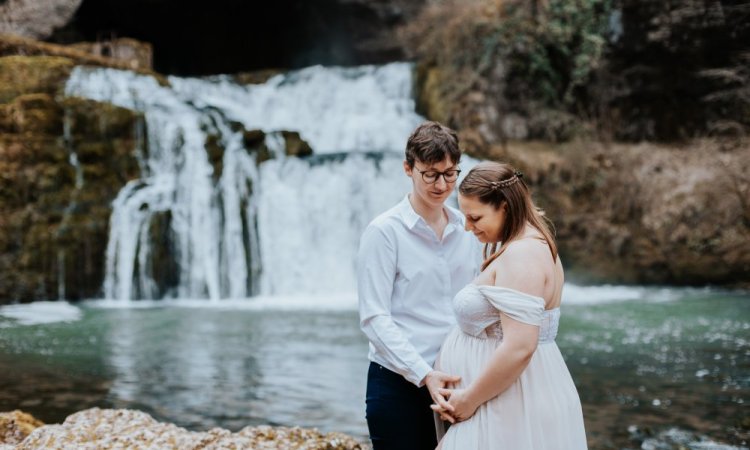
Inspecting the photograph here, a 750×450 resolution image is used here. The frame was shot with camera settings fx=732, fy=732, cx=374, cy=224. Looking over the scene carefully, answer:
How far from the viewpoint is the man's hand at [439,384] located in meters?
2.59

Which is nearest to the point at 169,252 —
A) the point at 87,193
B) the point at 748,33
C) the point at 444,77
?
the point at 87,193

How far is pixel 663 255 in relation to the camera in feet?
53.2

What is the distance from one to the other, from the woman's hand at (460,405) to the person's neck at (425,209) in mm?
672

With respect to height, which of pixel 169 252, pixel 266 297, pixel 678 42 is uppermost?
pixel 678 42

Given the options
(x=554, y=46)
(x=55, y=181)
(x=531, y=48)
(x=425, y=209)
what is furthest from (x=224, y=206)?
(x=425, y=209)

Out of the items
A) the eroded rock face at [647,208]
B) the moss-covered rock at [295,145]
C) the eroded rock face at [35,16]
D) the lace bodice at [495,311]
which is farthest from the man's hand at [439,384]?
the eroded rock face at [35,16]

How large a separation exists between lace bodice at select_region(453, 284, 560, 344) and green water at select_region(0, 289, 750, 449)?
11.1ft

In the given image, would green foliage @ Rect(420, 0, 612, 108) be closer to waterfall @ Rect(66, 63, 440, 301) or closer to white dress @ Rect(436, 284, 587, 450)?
waterfall @ Rect(66, 63, 440, 301)

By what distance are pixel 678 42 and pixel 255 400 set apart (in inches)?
584

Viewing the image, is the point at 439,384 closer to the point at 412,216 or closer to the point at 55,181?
the point at 412,216

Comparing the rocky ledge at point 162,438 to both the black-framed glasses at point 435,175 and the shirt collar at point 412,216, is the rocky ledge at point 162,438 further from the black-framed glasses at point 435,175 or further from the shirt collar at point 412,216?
the black-framed glasses at point 435,175

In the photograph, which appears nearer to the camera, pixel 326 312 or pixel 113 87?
pixel 326 312

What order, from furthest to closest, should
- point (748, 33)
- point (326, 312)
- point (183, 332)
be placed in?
point (748, 33) → point (326, 312) → point (183, 332)

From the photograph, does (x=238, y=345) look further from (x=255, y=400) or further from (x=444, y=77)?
(x=444, y=77)
